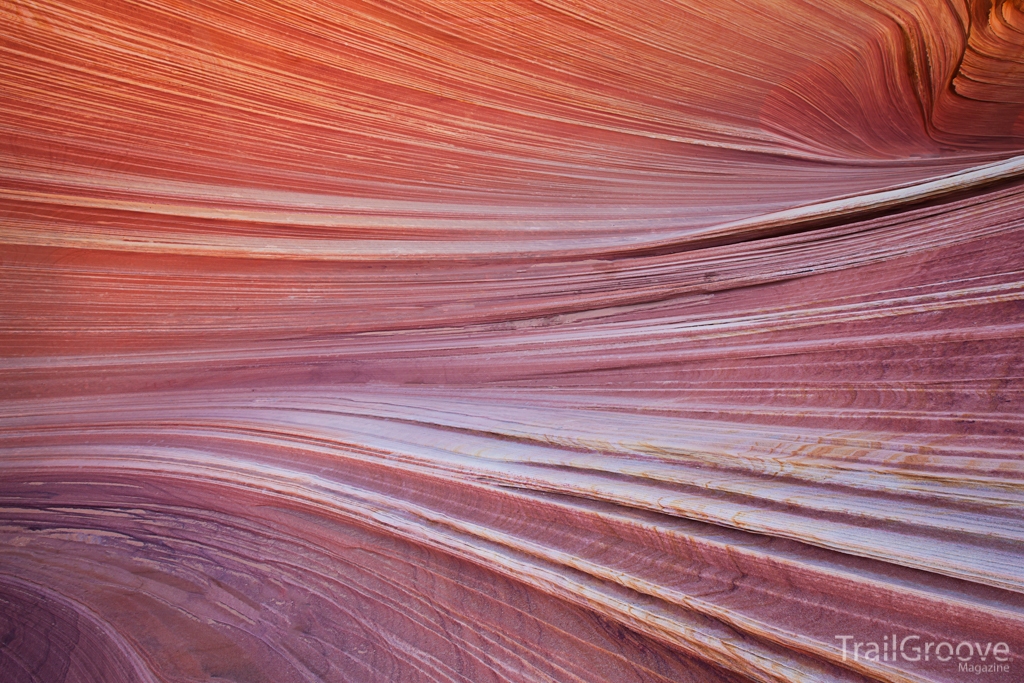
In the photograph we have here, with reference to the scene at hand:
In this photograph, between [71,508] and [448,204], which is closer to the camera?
[71,508]

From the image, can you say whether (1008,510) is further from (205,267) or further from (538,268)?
(205,267)

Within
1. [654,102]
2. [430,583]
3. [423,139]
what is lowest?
[430,583]

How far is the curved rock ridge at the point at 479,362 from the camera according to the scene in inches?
45.7

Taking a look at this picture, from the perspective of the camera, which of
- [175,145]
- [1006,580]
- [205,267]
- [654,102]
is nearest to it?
[1006,580]

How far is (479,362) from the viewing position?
2.32 meters

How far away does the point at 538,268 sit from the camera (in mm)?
2479

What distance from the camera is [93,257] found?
229 centimetres

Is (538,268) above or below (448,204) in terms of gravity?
below

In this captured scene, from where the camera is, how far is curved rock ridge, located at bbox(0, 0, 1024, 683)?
116cm

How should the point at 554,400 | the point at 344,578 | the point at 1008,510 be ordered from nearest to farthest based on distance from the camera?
the point at 1008,510 < the point at 344,578 < the point at 554,400

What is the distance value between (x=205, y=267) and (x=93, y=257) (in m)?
0.38

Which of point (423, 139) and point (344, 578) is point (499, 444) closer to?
point (344, 578)

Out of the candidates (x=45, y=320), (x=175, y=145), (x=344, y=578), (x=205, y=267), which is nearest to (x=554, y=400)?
(x=344, y=578)

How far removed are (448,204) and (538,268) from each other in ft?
1.61
